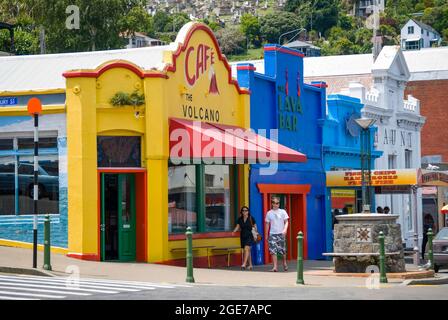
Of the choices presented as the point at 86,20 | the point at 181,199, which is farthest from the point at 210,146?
the point at 86,20

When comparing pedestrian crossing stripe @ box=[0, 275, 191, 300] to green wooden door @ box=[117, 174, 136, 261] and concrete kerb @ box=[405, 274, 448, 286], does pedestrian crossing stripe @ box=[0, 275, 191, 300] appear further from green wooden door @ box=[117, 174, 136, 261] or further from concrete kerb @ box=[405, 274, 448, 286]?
concrete kerb @ box=[405, 274, 448, 286]

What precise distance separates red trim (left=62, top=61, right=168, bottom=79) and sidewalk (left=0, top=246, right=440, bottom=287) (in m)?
4.37

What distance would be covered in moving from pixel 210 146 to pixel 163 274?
499cm

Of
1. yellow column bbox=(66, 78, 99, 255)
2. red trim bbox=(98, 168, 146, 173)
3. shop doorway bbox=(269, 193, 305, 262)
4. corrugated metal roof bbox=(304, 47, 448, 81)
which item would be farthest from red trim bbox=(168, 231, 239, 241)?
corrugated metal roof bbox=(304, 47, 448, 81)

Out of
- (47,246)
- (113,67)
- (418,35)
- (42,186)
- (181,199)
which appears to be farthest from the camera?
(418,35)

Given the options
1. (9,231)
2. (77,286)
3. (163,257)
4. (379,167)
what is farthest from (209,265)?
(379,167)

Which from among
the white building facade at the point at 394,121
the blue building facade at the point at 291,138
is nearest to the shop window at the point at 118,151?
the blue building facade at the point at 291,138

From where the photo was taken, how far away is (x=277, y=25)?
18912 centimetres

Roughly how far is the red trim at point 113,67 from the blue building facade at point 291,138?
236 inches

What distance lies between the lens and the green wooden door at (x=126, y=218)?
27.3m

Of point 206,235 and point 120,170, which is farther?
point 206,235

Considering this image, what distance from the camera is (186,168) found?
2942 cm

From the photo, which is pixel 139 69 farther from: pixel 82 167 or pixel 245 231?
pixel 245 231

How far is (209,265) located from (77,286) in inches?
397
